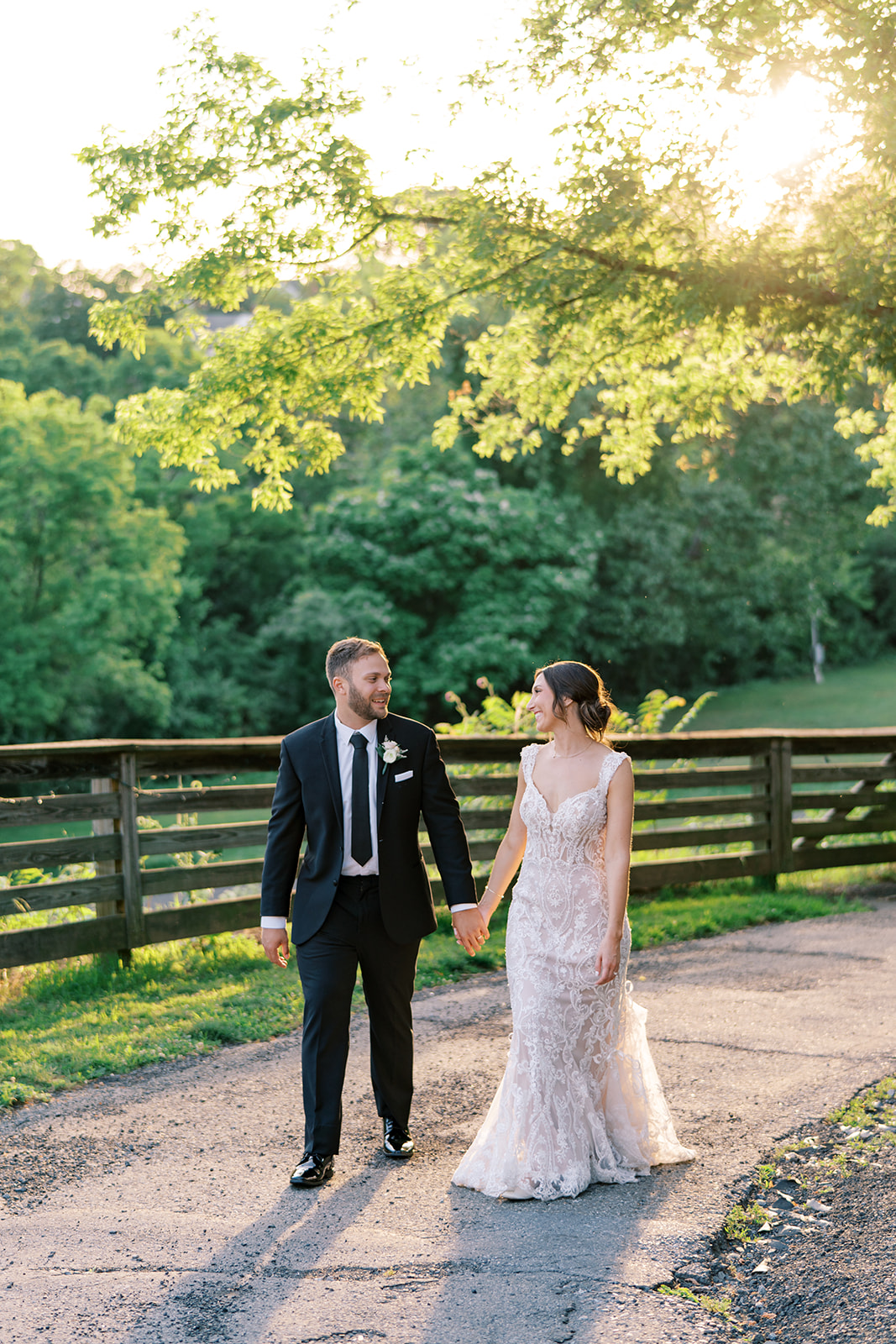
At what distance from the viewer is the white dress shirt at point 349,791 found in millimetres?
4723

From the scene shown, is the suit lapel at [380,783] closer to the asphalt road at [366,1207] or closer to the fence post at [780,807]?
the asphalt road at [366,1207]

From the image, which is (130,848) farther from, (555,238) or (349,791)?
(555,238)

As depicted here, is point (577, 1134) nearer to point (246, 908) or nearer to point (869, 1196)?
point (869, 1196)

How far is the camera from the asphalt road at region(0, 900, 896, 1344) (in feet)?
11.3

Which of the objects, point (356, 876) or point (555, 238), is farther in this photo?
point (555, 238)

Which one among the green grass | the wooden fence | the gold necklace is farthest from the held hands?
the green grass

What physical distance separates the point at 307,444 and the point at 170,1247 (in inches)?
365

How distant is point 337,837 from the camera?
4727 millimetres

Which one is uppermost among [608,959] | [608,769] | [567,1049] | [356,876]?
[608,769]

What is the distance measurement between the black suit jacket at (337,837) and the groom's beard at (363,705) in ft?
0.30

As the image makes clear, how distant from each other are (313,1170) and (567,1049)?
3.23 ft

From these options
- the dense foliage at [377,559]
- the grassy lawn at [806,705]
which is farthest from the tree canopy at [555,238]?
the grassy lawn at [806,705]

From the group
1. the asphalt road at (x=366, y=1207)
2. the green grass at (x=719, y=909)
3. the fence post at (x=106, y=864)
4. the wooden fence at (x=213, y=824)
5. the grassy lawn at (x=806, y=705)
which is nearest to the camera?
the asphalt road at (x=366, y=1207)

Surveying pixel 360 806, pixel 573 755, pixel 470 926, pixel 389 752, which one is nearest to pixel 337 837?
pixel 360 806
